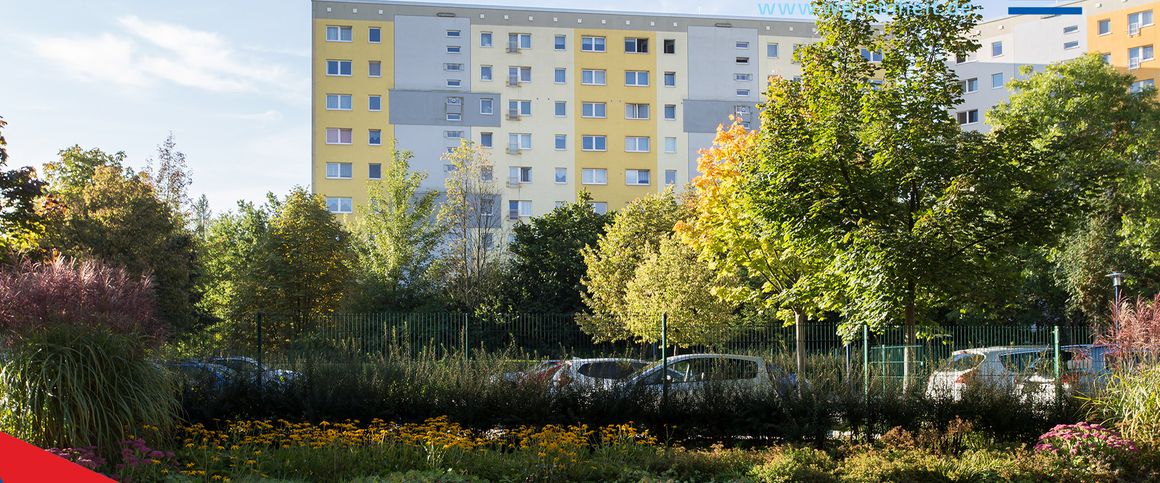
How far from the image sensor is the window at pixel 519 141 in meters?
57.1

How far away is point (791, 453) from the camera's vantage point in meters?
10.3

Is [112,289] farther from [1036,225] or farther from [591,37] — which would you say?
[591,37]

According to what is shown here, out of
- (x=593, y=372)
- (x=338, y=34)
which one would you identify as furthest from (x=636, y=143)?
(x=593, y=372)

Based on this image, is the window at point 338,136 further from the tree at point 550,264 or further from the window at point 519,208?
the tree at point 550,264

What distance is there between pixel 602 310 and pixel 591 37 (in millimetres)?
30003

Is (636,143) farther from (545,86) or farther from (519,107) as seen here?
(519,107)

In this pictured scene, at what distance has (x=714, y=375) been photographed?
13.2 m

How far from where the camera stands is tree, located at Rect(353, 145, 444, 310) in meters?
38.0

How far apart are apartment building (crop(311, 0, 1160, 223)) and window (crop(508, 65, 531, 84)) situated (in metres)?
0.06

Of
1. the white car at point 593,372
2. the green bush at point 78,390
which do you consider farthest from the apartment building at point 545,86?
the green bush at point 78,390

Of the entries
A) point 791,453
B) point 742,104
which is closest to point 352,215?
point 742,104

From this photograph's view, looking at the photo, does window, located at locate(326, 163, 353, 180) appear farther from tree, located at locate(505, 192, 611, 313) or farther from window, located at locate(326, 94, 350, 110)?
tree, located at locate(505, 192, 611, 313)

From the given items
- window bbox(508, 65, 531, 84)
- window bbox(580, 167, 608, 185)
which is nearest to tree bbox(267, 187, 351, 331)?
window bbox(508, 65, 531, 84)

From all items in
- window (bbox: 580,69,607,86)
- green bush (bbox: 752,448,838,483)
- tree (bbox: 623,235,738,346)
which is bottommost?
green bush (bbox: 752,448,838,483)
